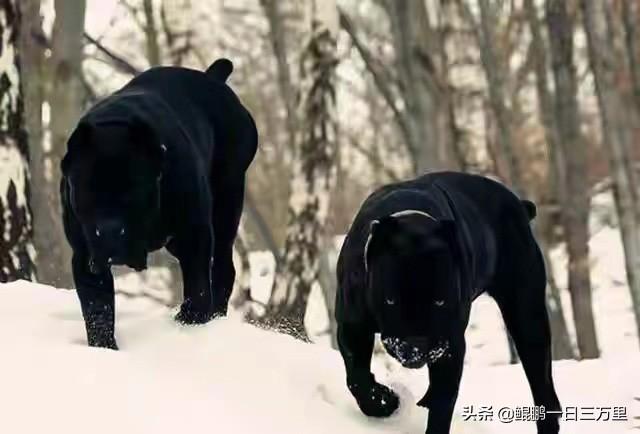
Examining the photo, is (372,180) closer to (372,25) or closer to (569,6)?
(372,25)

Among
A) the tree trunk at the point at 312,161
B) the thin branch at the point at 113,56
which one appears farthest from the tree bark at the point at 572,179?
the tree trunk at the point at 312,161

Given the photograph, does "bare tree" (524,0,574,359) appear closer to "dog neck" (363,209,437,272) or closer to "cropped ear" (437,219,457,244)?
"dog neck" (363,209,437,272)

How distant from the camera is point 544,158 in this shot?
26500 mm

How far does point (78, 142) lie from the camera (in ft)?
13.0

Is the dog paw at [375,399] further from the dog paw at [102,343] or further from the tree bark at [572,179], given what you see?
the tree bark at [572,179]

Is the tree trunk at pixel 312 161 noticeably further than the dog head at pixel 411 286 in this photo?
Yes

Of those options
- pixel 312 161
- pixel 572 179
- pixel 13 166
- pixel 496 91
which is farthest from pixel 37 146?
pixel 572 179

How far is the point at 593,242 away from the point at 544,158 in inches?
291

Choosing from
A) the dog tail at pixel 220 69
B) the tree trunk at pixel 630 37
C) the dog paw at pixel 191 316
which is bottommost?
the tree trunk at pixel 630 37

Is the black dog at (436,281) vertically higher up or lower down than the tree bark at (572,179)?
higher up

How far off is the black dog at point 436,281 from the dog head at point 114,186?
769mm

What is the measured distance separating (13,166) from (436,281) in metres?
3.70

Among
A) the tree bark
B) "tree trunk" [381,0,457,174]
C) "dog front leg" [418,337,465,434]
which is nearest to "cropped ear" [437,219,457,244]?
"dog front leg" [418,337,465,434]

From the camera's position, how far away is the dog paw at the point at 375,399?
14.7ft
